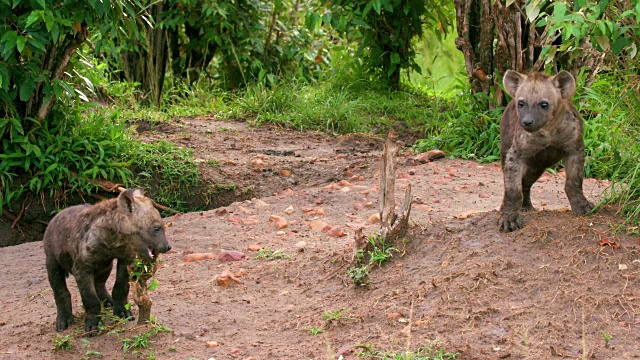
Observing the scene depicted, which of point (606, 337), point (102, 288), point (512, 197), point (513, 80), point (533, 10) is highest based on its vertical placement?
point (533, 10)

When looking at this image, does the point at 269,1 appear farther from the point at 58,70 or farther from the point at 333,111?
the point at 58,70

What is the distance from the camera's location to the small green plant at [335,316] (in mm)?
5059

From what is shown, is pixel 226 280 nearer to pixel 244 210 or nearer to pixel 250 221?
pixel 250 221

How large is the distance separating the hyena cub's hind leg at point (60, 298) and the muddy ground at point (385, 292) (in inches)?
3.0

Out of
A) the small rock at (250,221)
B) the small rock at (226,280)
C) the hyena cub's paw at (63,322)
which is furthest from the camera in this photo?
the small rock at (250,221)

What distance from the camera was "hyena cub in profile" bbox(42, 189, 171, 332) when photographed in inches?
204

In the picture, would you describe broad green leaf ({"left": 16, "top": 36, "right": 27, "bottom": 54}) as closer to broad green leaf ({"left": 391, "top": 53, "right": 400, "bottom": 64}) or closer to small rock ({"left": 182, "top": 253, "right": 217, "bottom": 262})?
small rock ({"left": 182, "top": 253, "right": 217, "bottom": 262})

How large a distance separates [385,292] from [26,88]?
3633 mm

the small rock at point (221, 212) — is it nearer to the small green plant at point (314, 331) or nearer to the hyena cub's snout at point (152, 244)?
the hyena cub's snout at point (152, 244)

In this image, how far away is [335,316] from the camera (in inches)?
200

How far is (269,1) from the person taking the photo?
12.3 metres

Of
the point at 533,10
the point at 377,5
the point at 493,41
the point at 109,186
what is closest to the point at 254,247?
the point at 109,186

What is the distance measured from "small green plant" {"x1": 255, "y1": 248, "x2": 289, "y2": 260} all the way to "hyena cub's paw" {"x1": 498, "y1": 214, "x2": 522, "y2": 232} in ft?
5.08

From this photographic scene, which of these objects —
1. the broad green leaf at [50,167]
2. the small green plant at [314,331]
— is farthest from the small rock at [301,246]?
Answer: the broad green leaf at [50,167]
